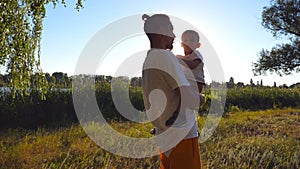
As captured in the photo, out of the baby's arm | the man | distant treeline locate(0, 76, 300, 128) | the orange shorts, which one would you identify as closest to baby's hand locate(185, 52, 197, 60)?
the baby's arm

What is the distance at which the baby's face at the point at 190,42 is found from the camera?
2945 millimetres

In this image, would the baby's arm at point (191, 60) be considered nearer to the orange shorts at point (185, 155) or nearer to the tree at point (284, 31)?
the orange shorts at point (185, 155)

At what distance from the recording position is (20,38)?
10.4 feet

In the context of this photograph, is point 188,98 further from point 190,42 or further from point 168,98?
point 190,42

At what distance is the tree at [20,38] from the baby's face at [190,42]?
4.00 feet

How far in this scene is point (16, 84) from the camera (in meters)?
3.25

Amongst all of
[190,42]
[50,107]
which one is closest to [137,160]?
[190,42]

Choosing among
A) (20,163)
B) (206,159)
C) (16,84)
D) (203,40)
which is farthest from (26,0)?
(206,159)

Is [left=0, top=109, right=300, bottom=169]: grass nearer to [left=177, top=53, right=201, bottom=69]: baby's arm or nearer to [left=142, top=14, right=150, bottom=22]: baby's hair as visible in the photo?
[left=177, top=53, right=201, bottom=69]: baby's arm

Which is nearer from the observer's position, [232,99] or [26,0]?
[26,0]

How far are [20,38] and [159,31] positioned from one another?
1.64 metres

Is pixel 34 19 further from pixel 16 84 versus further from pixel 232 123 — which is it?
pixel 232 123

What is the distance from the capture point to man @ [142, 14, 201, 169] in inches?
79.2

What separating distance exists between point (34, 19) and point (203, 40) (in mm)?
1655
